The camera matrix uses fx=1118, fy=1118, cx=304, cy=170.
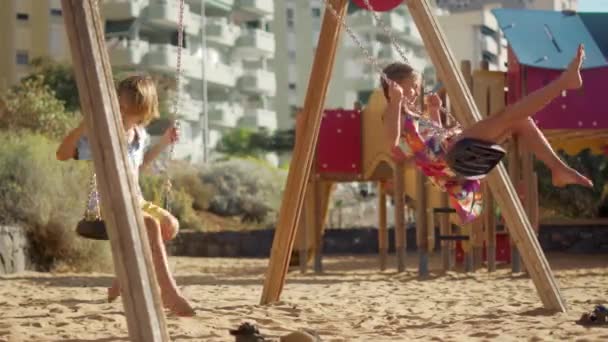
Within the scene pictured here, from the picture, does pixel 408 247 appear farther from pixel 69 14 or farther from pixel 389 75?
pixel 69 14

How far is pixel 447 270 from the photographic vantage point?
1276 cm

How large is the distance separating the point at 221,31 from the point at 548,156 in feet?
134

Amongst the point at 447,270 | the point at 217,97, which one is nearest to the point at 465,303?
the point at 447,270

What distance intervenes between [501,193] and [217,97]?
41.9 metres

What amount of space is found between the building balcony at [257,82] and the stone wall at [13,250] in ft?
118

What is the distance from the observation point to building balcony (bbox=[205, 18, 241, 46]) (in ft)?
149

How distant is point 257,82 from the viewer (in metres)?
49.2

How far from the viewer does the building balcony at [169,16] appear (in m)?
41.9

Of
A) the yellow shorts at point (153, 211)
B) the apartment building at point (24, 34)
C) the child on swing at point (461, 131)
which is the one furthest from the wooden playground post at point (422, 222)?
the apartment building at point (24, 34)

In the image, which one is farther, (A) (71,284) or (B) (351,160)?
(B) (351,160)

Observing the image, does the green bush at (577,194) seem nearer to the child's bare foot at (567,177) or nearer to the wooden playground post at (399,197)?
the wooden playground post at (399,197)

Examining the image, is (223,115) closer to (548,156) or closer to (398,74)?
(398,74)

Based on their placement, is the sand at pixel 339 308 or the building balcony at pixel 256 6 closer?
the sand at pixel 339 308

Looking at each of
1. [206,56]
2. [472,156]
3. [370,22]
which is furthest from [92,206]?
[370,22]
